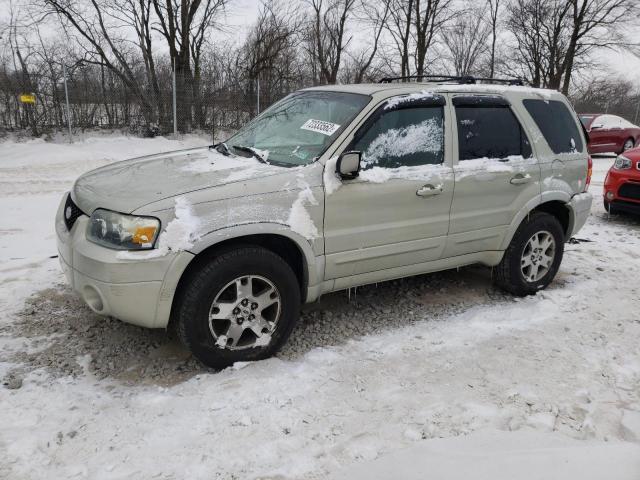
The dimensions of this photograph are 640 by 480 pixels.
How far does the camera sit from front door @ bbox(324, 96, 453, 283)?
11.4 ft

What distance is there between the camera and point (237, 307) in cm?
320

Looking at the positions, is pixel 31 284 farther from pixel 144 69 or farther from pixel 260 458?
pixel 144 69

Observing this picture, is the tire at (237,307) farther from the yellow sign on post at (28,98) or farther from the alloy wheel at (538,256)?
the yellow sign on post at (28,98)

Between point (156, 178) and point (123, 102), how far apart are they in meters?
13.7

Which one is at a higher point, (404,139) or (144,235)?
(404,139)

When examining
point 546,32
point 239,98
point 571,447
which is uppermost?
point 546,32

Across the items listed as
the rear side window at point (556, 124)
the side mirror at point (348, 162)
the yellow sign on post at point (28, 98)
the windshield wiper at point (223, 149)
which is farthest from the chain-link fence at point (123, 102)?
the side mirror at point (348, 162)

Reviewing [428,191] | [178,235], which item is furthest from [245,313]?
[428,191]

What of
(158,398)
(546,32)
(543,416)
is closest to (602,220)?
(543,416)

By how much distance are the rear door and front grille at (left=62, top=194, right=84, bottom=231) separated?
105 inches

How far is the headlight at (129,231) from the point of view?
9.43 feet

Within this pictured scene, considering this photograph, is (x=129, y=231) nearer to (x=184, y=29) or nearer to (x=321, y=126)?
(x=321, y=126)

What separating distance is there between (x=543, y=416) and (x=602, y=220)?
6.01 meters

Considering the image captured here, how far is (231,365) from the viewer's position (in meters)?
3.27
